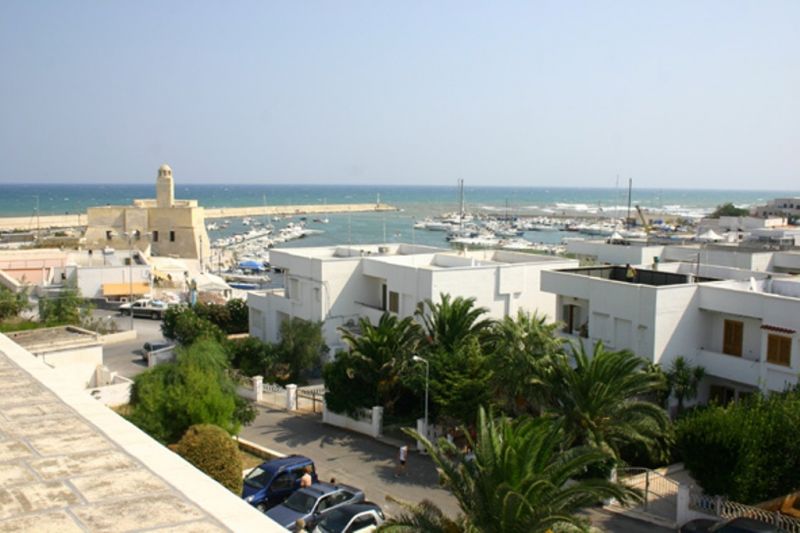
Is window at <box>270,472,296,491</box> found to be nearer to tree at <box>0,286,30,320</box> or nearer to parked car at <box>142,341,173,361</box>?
→ parked car at <box>142,341,173,361</box>

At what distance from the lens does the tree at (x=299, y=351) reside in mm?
30641

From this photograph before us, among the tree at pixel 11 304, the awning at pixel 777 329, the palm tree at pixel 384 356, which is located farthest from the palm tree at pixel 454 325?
the tree at pixel 11 304

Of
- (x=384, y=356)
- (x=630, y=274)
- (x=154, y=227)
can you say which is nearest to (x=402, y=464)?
(x=384, y=356)

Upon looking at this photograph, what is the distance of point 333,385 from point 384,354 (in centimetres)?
196

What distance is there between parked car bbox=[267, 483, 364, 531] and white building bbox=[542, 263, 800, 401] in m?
10.3

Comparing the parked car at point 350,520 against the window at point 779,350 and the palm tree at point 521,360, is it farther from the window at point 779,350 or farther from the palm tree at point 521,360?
the window at point 779,350

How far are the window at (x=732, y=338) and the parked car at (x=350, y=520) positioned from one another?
12.9 m

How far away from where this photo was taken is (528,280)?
3158 centimetres

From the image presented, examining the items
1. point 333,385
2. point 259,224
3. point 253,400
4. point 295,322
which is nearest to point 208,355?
point 333,385

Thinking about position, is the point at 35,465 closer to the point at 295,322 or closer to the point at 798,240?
the point at 295,322

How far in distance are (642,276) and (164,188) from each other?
56095 mm

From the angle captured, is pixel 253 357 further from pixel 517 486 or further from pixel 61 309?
pixel 517 486

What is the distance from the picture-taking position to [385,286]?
3241cm

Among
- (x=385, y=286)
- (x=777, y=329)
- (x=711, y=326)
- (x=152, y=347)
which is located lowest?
(x=152, y=347)
